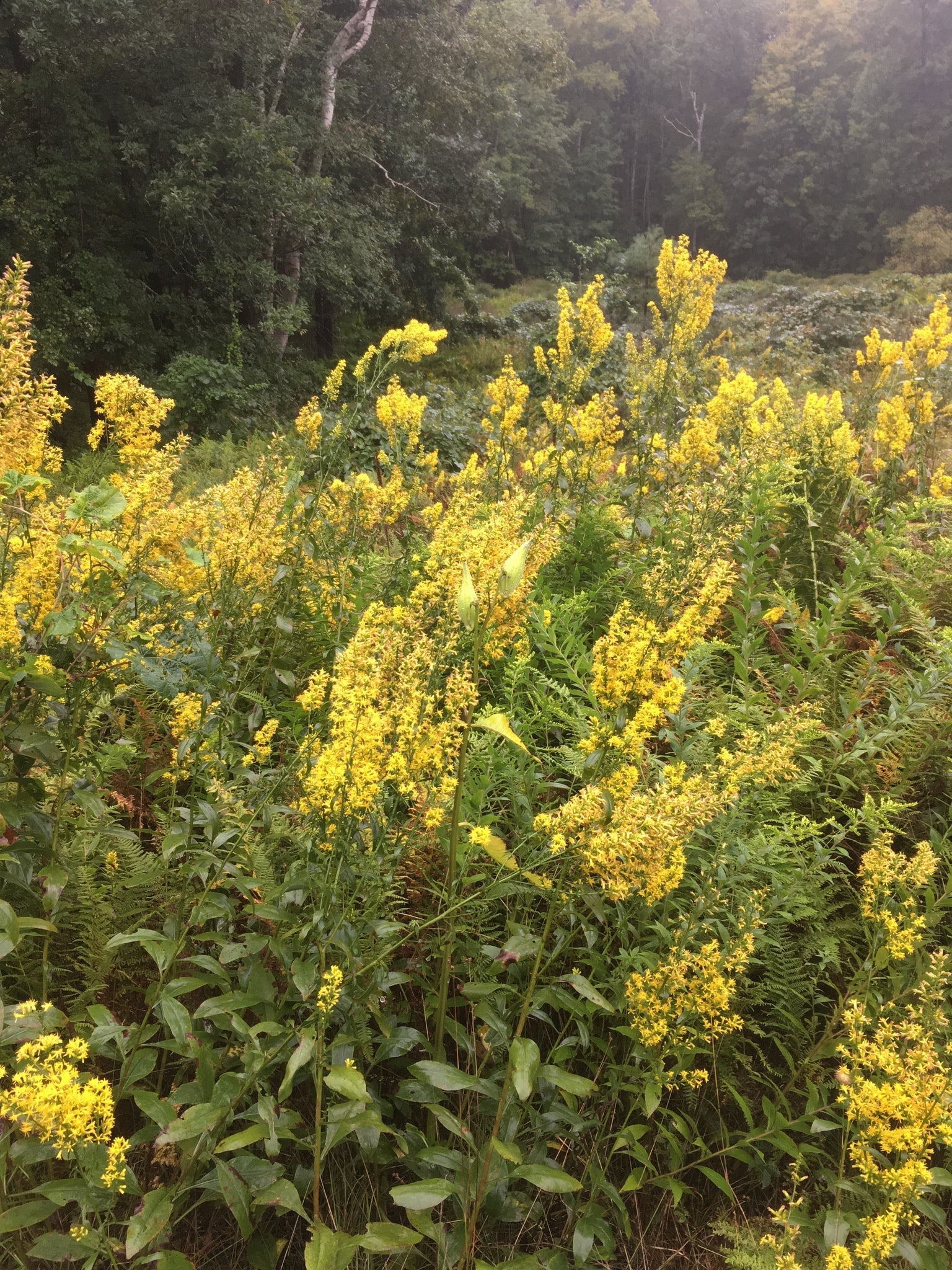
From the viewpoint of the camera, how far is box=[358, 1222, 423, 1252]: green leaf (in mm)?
1289

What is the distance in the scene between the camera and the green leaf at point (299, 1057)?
1181 mm

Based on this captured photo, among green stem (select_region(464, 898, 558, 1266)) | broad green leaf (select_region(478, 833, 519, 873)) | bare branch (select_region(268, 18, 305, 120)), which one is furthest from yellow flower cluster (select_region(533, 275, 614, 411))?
bare branch (select_region(268, 18, 305, 120))

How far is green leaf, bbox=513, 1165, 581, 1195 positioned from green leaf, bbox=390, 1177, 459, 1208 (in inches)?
5.9

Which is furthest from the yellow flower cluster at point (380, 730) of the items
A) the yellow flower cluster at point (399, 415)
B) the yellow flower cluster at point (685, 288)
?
the yellow flower cluster at point (685, 288)

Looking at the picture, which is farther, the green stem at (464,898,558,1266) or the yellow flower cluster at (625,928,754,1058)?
the yellow flower cluster at (625,928,754,1058)

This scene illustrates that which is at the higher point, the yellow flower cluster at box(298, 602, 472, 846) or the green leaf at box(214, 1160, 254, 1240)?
the yellow flower cluster at box(298, 602, 472, 846)

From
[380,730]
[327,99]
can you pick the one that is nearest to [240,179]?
[327,99]

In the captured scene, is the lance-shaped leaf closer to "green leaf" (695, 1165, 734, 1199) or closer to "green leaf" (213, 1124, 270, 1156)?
"green leaf" (213, 1124, 270, 1156)

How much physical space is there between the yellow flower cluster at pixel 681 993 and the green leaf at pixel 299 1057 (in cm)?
75

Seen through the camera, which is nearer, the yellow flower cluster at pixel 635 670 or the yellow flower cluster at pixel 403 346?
the yellow flower cluster at pixel 635 670

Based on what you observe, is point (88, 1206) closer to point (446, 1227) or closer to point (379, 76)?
point (446, 1227)

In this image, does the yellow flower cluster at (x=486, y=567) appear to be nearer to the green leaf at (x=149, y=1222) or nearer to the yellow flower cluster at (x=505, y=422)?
the green leaf at (x=149, y=1222)

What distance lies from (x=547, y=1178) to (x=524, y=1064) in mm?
262

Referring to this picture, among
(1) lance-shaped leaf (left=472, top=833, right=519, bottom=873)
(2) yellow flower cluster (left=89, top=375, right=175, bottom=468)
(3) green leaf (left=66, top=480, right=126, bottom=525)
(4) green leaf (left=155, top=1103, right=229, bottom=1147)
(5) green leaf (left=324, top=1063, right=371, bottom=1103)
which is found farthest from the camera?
(2) yellow flower cluster (left=89, top=375, right=175, bottom=468)
